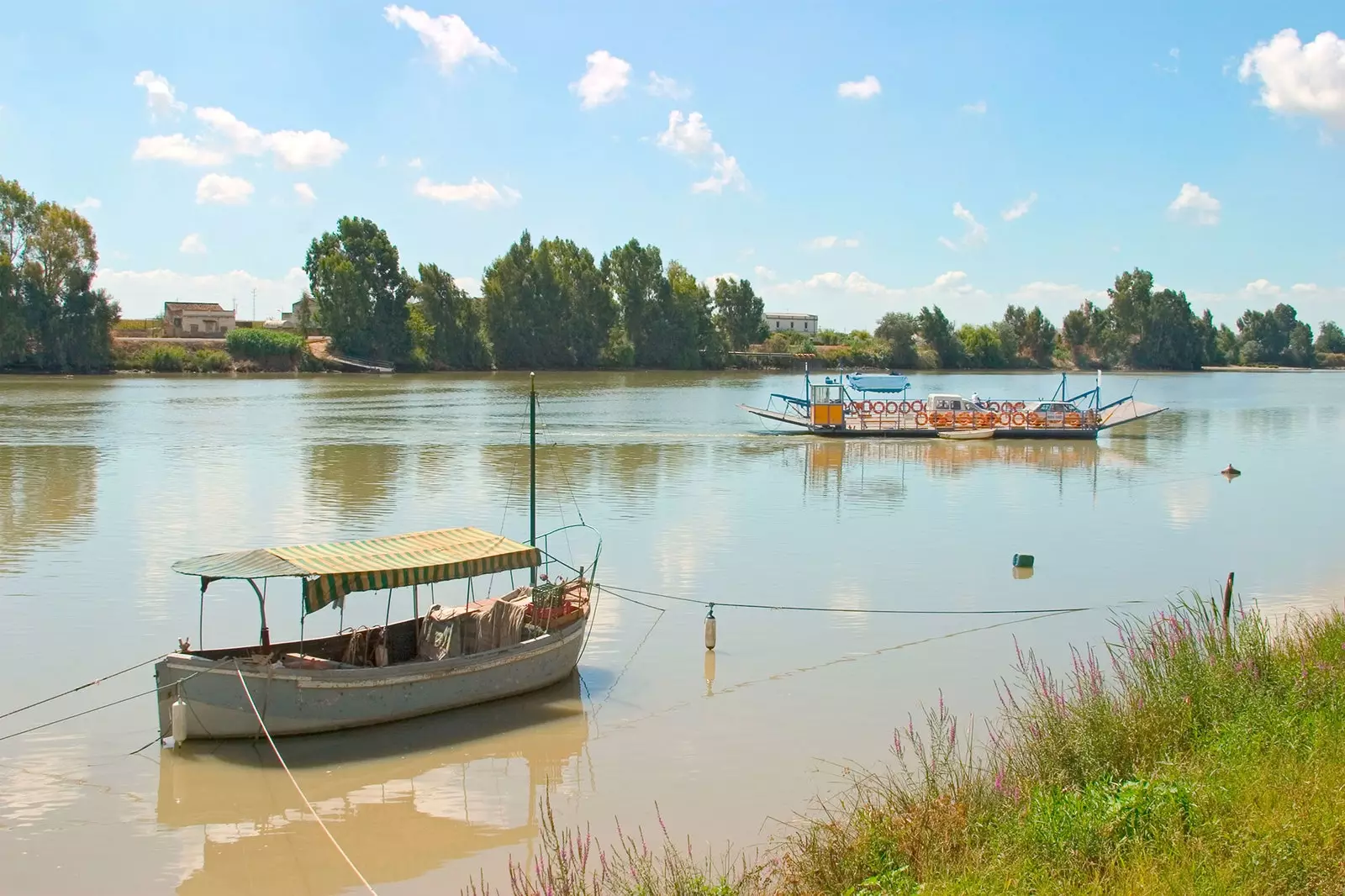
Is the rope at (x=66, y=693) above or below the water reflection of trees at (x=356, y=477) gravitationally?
below

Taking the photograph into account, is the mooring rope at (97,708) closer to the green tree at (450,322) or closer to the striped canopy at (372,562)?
the striped canopy at (372,562)

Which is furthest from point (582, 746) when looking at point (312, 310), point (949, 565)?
point (312, 310)

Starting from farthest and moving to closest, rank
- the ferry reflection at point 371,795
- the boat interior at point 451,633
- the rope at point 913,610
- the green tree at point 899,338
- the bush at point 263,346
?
the green tree at point 899,338, the bush at point 263,346, the rope at point 913,610, the boat interior at point 451,633, the ferry reflection at point 371,795

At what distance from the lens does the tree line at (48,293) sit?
110 meters

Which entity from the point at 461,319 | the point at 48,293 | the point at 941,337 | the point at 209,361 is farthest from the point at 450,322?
the point at 941,337

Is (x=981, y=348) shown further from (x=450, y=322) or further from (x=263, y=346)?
(x=263, y=346)

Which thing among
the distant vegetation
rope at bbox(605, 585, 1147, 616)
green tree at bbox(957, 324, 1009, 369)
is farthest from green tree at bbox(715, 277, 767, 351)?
rope at bbox(605, 585, 1147, 616)

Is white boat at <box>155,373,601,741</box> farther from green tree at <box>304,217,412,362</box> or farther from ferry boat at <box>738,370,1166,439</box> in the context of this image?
green tree at <box>304,217,412,362</box>

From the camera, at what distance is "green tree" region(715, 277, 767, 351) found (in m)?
165

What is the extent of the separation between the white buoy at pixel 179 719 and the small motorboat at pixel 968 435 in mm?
50453

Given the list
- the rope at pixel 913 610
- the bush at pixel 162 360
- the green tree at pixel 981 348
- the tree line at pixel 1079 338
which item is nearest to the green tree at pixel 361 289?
the bush at pixel 162 360

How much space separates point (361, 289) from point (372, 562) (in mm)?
118963

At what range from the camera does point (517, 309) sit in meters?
138

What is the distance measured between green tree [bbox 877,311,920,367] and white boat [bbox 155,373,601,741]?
510 feet
